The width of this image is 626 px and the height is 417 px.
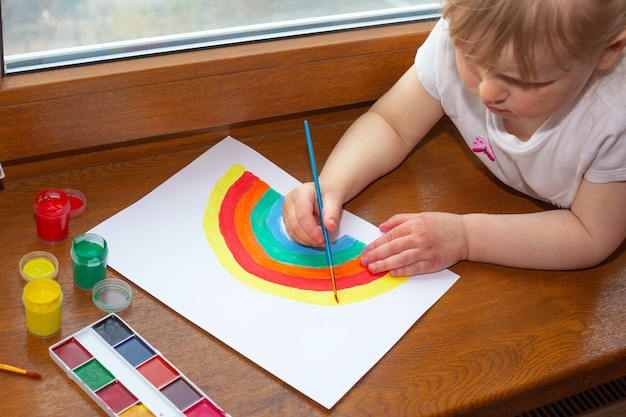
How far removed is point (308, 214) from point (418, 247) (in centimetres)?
14

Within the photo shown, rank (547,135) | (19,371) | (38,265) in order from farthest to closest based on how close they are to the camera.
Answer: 1. (547,135)
2. (38,265)
3. (19,371)

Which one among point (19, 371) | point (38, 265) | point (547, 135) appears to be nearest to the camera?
point (19, 371)

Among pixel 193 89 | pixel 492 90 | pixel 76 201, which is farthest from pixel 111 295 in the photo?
pixel 492 90

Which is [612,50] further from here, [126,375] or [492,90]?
[126,375]

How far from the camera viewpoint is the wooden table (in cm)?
87

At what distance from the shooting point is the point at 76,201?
40.8 inches

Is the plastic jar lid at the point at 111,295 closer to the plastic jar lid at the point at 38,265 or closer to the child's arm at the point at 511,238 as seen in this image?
the plastic jar lid at the point at 38,265

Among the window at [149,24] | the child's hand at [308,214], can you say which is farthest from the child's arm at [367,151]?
the window at [149,24]

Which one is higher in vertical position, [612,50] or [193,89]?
[612,50]

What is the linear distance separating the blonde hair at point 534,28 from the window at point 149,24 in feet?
1.00

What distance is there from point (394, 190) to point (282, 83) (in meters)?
0.21

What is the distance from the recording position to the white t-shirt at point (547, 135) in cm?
101

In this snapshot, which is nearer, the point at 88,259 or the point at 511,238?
the point at 88,259

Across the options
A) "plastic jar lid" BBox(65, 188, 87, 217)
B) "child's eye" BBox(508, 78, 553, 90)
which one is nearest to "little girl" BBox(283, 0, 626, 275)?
"child's eye" BBox(508, 78, 553, 90)
